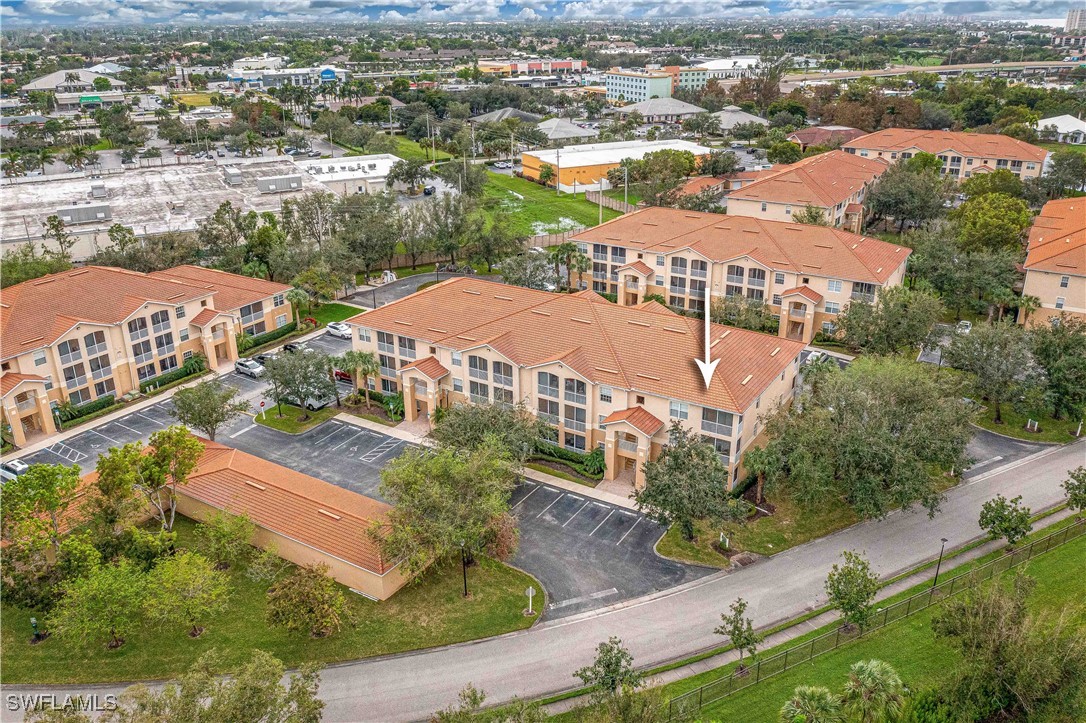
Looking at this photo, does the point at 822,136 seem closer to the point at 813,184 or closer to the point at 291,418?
the point at 813,184

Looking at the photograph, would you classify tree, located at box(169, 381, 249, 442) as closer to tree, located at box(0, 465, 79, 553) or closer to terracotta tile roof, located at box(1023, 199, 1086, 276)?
tree, located at box(0, 465, 79, 553)

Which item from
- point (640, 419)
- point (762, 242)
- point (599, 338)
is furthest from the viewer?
point (762, 242)

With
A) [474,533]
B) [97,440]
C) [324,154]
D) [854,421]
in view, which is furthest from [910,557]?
[324,154]

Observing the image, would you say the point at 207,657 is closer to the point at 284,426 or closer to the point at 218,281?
the point at 284,426

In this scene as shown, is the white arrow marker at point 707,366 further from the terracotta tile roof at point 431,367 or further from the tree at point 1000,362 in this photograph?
the tree at point 1000,362

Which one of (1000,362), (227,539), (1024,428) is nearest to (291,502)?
(227,539)

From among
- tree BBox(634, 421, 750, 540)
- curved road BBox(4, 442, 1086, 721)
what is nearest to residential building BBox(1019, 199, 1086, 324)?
curved road BBox(4, 442, 1086, 721)

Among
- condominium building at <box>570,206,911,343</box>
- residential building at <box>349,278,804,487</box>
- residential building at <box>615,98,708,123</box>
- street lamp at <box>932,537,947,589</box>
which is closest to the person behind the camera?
street lamp at <box>932,537,947,589</box>
